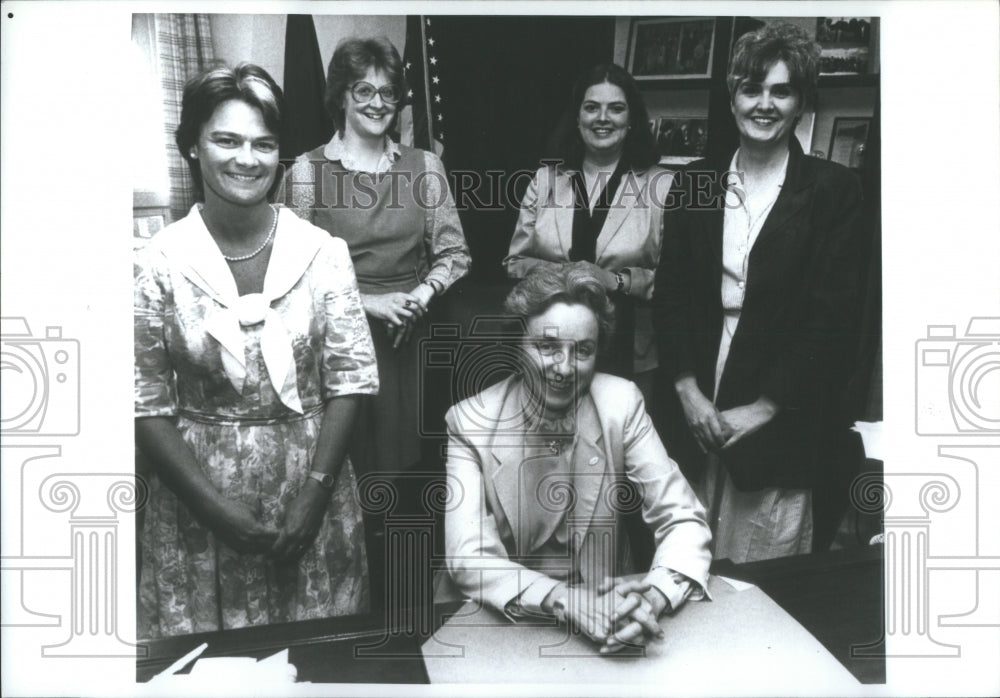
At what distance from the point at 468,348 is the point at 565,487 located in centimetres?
71

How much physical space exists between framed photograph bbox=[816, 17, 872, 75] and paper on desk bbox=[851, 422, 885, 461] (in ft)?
4.93

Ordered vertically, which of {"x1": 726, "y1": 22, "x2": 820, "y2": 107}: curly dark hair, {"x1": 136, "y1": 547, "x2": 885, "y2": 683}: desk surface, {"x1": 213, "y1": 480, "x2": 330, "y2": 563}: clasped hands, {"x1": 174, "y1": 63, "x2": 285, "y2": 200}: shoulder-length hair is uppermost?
{"x1": 726, "y1": 22, "x2": 820, "y2": 107}: curly dark hair

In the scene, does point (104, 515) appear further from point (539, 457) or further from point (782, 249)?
point (782, 249)

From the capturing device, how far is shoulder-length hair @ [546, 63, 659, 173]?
5.36 m

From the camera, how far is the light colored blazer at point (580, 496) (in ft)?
17.4

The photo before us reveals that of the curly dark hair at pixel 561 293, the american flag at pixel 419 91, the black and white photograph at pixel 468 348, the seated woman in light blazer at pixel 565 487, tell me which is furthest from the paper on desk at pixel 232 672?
the american flag at pixel 419 91

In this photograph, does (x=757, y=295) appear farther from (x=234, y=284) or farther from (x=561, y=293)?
(x=234, y=284)

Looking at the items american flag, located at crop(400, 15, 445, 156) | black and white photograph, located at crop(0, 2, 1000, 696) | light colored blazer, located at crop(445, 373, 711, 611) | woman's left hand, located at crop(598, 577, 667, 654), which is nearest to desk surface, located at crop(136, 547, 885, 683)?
black and white photograph, located at crop(0, 2, 1000, 696)

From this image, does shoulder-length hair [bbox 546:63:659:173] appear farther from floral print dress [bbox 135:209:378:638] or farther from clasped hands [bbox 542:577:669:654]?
clasped hands [bbox 542:577:669:654]

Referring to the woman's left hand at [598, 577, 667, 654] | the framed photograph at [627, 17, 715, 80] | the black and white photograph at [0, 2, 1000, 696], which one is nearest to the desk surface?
the black and white photograph at [0, 2, 1000, 696]

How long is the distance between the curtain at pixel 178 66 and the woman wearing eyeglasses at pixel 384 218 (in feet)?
1.49

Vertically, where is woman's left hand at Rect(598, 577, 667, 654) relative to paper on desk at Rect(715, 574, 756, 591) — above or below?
below

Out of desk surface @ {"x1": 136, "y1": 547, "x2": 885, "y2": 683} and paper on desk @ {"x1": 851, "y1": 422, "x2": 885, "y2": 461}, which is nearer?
desk surface @ {"x1": 136, "y1": 547, "x2": 885, "y2": 683}

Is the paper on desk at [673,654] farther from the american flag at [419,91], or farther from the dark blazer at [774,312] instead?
the american flag at [419,91]
